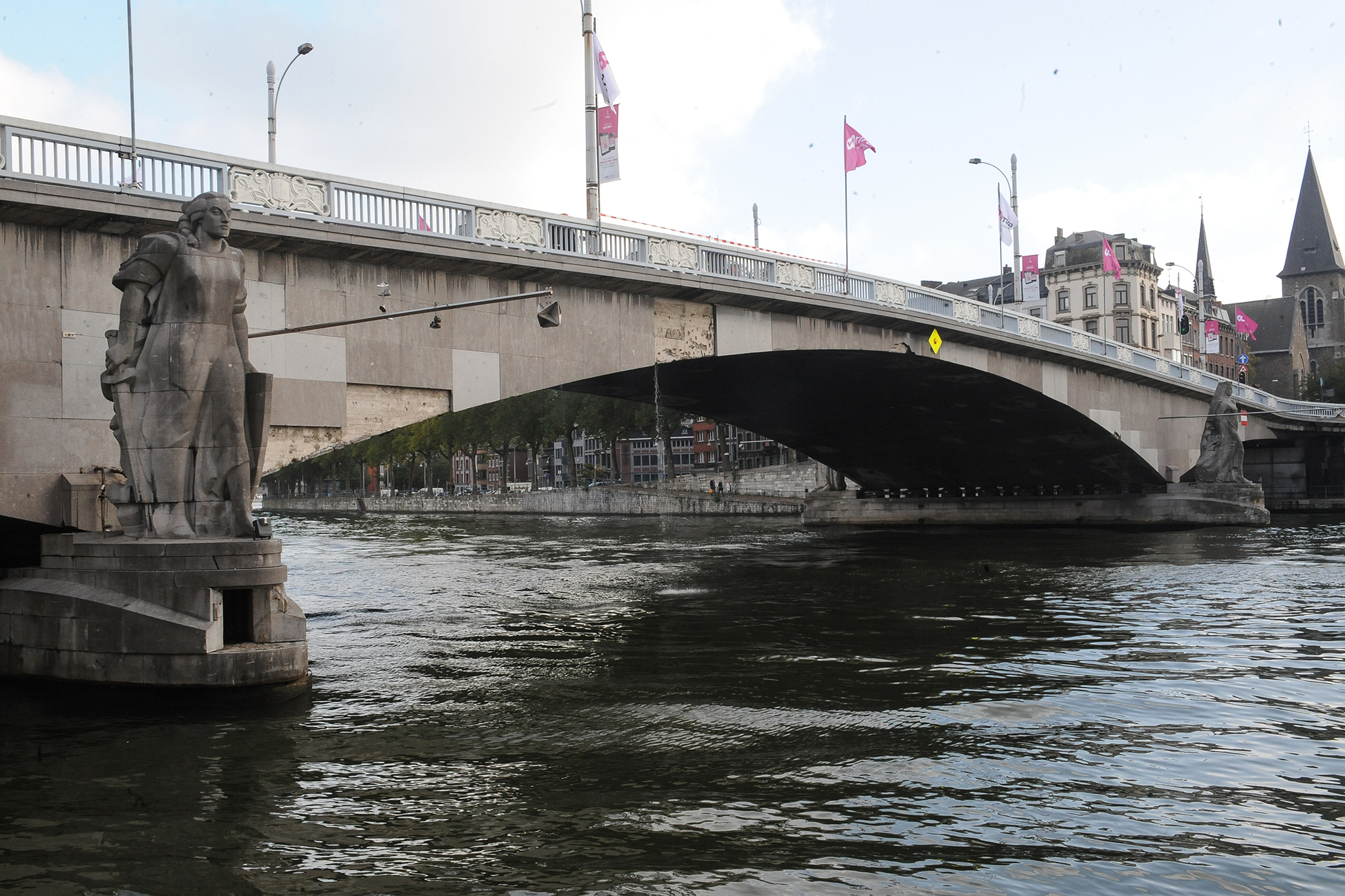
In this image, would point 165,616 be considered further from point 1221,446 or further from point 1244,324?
point 1244,324

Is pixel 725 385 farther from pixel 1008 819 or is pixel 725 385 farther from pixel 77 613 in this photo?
pixel 1008 819

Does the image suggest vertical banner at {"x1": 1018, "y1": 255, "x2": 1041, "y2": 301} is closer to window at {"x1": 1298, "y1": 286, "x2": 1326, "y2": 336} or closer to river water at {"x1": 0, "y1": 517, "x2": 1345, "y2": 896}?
river water at {"x1": 0, "y1": 517, "x2": 1345, "y2": 896}

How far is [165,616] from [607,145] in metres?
18.1

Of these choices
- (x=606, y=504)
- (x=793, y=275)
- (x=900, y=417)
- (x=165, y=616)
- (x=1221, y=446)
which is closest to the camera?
(x=165, y=616)

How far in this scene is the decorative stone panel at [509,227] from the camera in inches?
842

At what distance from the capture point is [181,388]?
43.4 feet

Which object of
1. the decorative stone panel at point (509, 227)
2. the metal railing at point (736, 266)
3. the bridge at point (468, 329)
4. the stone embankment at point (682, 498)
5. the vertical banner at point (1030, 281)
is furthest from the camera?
the stone embankment at point (682, 498)

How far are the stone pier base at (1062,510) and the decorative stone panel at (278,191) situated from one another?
41689 millimetres

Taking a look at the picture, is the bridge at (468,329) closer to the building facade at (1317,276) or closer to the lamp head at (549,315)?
the lamp head at (549,315)

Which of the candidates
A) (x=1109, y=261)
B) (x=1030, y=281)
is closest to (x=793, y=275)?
(x=1109, y=261)

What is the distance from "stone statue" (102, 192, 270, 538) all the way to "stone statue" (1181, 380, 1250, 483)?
45.9 meters

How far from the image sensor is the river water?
24.2ft

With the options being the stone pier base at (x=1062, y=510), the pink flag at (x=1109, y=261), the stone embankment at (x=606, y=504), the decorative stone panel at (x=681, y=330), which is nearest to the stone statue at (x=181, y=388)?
the decorative stone panel at (x=681, y=330)

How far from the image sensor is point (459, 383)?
21297 mm
